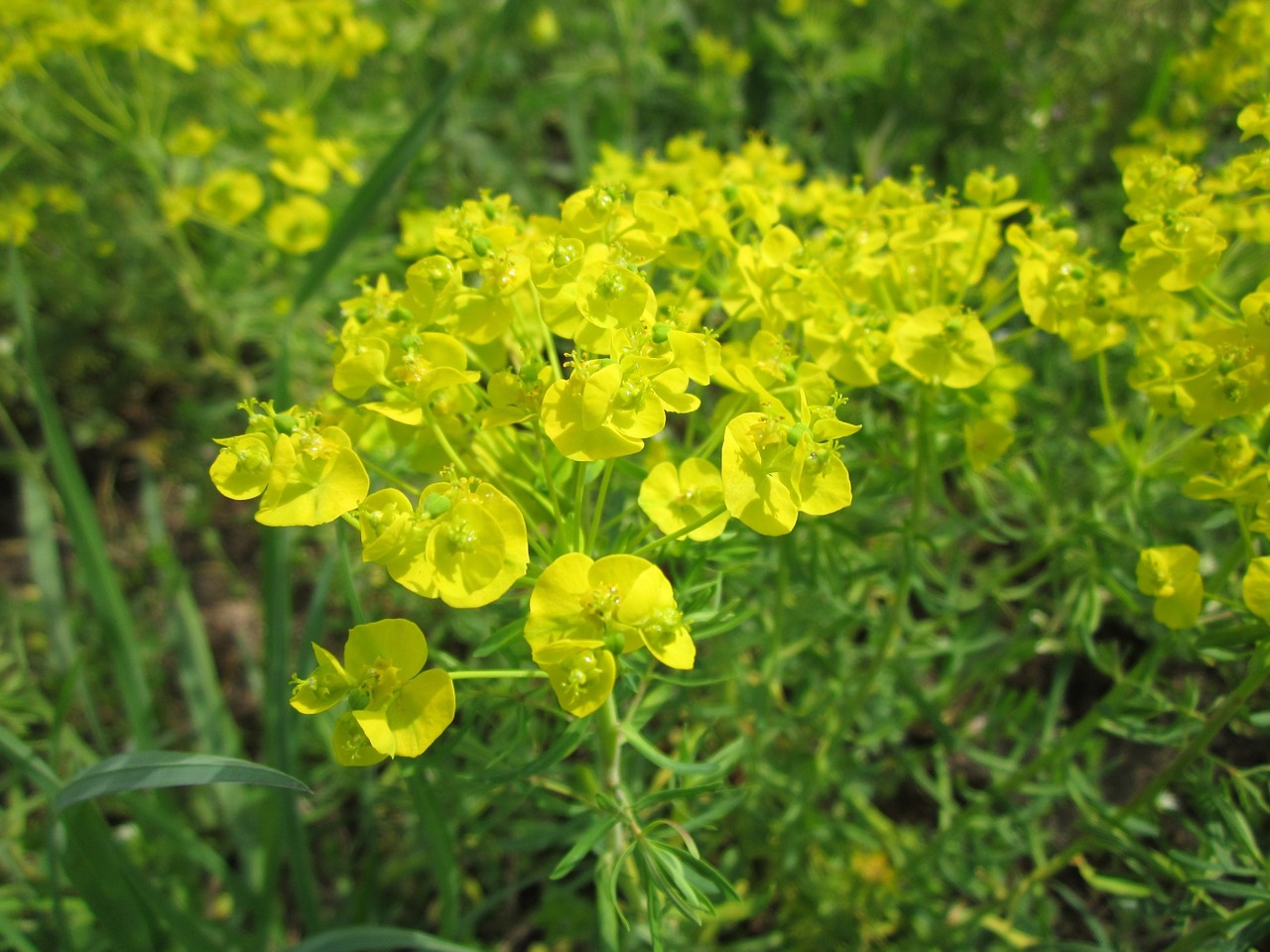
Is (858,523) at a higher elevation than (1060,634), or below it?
higher

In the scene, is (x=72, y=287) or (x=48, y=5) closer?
(x=48, y=5)

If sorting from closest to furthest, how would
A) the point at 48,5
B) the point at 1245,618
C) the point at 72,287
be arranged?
the point at 1245,618
the point at 48,5
the point at 72,287

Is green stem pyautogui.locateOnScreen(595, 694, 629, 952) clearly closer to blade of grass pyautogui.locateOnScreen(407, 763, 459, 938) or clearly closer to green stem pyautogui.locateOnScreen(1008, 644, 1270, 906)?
blade of grass pyautogui.locateOnScreen(407, 763, 459, 938)

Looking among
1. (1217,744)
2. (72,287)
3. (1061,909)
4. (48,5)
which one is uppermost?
(48,5)

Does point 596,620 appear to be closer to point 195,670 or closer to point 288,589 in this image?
point 288,589

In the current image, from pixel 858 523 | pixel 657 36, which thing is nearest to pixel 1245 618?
pixel 858 523

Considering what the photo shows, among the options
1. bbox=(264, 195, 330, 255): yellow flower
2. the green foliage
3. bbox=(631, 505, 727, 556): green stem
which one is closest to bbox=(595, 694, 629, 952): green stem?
the green foliage

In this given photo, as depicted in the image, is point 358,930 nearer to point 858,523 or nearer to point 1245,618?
point 858,523
